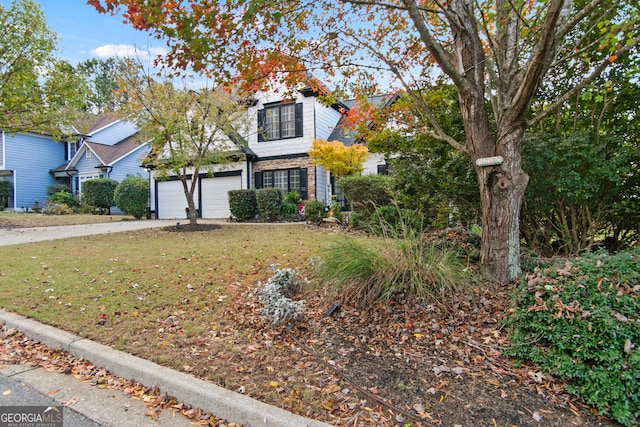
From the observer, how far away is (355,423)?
2090 millimetres

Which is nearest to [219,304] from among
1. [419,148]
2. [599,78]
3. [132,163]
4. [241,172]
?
[419,148]

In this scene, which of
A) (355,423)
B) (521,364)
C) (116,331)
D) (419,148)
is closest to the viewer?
(355,423)

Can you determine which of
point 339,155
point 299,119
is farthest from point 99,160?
point 339,155

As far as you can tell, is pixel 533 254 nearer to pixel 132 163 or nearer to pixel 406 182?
pixel 406 182

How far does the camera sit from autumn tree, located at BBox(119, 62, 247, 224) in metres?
10.1

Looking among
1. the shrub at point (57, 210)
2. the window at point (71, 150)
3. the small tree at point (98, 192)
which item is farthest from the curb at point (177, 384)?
the window at point (71, 150)

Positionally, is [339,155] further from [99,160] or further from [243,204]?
[99,160]

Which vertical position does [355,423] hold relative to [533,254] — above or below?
below

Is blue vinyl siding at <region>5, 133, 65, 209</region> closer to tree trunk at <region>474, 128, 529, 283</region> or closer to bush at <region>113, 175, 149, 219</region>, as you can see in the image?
bush at <region>113, 175, 149, 219</region>

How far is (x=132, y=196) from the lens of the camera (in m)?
16.4

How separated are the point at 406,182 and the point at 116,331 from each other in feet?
14.1

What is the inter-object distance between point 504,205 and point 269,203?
10.4m

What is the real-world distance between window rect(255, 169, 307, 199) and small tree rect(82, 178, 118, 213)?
9166mm

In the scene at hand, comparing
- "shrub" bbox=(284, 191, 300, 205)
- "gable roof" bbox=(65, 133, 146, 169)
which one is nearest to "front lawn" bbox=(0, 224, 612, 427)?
"shrub" bbox=(284, 191, 300, 205)
